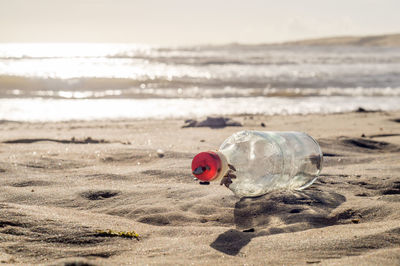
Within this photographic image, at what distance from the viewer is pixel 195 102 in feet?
30.6

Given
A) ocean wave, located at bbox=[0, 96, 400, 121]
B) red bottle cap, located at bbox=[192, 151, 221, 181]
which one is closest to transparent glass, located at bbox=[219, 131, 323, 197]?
red bottle cap, located at bbox=[192, 151, 221, 181]

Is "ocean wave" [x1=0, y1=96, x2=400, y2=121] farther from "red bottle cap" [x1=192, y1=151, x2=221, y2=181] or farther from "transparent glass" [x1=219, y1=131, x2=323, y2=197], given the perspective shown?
"red bottle cap" [x1=192, y1=151, x2=221, y2=181]

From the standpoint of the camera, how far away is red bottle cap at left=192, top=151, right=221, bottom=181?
5.73 feet

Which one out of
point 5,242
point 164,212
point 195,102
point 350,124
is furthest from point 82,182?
point 195,102

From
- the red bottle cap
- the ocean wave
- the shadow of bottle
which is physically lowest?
the shadow of bottle

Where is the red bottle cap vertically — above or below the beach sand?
above

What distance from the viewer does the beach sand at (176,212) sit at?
1.60m

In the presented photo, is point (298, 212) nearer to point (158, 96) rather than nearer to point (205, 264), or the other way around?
point (205, 264)

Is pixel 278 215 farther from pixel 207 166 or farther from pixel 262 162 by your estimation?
pixel 207 166

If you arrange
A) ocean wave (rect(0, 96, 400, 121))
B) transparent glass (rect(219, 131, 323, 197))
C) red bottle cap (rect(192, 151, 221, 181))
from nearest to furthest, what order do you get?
red bottle cap (rect(192, 151, 221, 181)) → transparent glass (rect(219, 131, 323, 197)) → ocean wave (rect(0, 96, 400, 121))

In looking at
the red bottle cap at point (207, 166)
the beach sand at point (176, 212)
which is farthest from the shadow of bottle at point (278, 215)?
the red bottle cap at point (207, 166)

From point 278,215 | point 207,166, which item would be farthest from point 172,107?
point 207,166

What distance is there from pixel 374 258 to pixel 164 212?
0.96 metres

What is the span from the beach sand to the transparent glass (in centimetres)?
8
